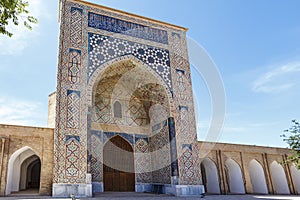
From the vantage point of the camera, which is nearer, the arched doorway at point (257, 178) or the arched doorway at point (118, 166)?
the arched doorway at point (118, 166)

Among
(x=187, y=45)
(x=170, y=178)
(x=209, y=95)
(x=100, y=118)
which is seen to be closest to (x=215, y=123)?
(x=209, y=95)

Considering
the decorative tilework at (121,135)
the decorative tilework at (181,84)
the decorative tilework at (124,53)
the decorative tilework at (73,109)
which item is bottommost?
the decorative tilework at (121,135)

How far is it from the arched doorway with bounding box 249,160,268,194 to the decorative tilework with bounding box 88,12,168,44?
647cm

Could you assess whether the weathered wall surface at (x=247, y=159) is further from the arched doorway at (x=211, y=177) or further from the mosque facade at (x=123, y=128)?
the arched doorway at (x=211, y=177)

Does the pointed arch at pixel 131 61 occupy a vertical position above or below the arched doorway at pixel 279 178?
above

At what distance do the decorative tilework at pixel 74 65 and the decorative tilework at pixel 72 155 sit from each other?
1.58 m

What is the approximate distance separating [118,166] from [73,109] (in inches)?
124

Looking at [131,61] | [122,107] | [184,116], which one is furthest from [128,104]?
[184,116]

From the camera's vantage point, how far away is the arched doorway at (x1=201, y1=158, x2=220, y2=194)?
9.75 metres

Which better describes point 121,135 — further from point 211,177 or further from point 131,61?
point 211,177

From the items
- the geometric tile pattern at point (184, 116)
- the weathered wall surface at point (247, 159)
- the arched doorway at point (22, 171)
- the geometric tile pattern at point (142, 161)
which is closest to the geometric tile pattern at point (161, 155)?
the geometric tile pattern at point (142, 161)

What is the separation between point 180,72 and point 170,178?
348 centimetres

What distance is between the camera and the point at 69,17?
25.1 feet

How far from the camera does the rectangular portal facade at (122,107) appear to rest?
6.59 metres
